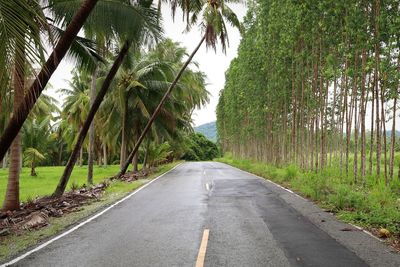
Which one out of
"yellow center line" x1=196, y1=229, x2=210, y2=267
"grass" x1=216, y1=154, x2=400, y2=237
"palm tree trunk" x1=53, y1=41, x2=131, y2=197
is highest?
"palm tree trunk" x1=53, y1=41, x2=131, y2=197

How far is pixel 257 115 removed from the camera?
35.1 m

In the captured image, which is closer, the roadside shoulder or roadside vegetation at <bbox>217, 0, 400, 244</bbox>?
the roadside shoulder

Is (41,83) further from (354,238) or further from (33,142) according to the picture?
(33,142)

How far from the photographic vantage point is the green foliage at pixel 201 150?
8619cm

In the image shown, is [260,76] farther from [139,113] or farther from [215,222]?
[215,222]

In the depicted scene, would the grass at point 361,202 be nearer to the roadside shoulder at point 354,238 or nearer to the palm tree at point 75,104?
the roadside shoulder at point 354,238

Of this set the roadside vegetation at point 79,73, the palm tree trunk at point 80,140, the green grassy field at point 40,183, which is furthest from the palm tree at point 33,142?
the palm tree trunk at point 80,140

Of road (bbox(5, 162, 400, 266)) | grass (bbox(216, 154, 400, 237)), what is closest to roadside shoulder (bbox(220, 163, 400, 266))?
road (bbox(5, 162, 400, 266))

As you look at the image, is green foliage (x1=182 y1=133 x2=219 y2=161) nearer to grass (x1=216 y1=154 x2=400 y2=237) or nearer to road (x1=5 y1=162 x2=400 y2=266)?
grass (x1=216 y1=154 x2=400 y2=237)

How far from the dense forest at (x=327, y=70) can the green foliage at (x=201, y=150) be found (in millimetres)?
43006

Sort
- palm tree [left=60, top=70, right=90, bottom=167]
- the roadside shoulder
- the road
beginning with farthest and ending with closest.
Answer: palm tree [left=60, top=70, right=90, bottom=167]
the roadside shoulder
the road

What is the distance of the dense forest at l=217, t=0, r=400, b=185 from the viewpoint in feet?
49.0

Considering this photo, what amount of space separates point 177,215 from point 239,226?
2189 millimetres

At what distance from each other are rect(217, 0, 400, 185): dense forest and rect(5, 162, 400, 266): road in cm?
603
